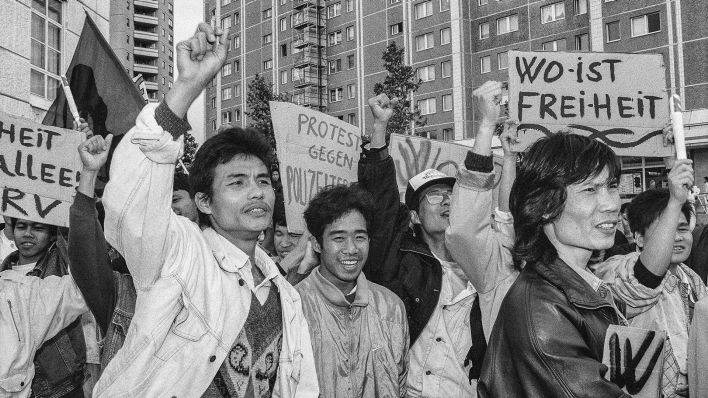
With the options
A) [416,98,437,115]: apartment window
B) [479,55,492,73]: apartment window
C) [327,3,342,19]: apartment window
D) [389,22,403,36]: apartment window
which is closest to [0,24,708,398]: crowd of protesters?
[479,55,492,73]: apartment window

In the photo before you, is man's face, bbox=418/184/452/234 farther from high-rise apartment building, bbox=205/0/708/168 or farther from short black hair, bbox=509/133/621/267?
high-rise apartment building, bbox=205/0/708/168

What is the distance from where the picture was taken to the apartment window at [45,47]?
36.4 feet

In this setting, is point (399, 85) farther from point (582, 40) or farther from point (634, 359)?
point (634, 359)

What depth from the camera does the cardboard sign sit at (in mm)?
4977

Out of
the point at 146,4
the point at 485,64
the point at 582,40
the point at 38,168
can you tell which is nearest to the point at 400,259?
the point at 38,168

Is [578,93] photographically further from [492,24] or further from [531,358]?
[492,24]

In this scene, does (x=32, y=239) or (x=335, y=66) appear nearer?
(x=32, y=239)

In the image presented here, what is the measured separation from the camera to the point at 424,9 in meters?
47.6

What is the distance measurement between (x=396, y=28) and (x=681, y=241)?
4697 cm

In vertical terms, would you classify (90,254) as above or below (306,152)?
below

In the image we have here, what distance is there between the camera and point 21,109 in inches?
407

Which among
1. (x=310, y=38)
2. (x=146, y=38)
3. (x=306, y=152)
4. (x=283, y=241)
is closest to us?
(x=306, y=152)

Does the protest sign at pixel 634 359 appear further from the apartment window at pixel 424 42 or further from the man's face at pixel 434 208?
the apartment window at pixel 424 42

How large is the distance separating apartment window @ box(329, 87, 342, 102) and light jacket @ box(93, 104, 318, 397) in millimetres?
52702
